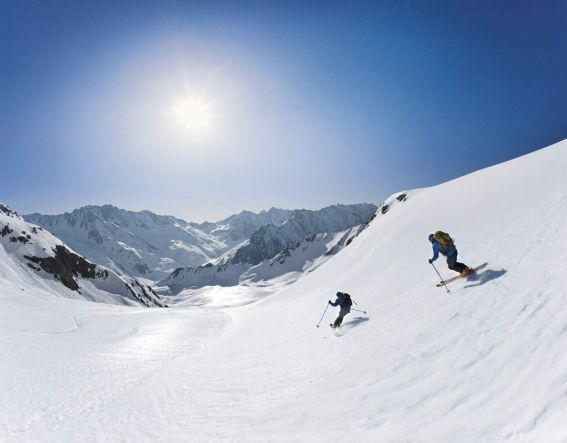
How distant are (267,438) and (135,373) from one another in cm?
1173

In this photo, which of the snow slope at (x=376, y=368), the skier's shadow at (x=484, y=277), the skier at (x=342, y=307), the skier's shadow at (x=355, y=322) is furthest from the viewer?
the skier at (x=342, y=307)

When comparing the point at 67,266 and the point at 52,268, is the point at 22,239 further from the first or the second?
the point at 52,268

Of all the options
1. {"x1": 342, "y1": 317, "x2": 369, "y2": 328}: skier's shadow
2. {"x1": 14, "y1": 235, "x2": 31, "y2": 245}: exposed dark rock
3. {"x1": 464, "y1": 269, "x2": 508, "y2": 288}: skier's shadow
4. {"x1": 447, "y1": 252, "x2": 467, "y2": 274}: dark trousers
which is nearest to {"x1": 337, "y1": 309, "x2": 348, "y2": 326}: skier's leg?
{"x1": 342, "y1": 317, "x2": 369, "y2": 328}: skier's shadow

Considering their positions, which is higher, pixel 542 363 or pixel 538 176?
pixel 538 176

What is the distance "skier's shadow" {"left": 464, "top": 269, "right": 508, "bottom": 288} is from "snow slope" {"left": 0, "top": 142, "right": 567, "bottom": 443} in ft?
0.34

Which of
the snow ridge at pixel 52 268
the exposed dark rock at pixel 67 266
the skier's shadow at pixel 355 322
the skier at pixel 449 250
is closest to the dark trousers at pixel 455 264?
the skier at pixel 449 250

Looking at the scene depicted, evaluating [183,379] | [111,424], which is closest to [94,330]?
[183,379]

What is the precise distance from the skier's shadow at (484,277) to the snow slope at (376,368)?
0.34 ft

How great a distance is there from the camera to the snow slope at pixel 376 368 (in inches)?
287

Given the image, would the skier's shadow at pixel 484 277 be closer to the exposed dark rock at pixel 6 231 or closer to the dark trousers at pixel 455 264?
the dark trousers at pixel 455 264

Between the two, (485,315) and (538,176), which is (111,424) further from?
(538,176)

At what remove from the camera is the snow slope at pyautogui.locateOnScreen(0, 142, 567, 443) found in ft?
23.9

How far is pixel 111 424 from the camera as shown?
1172 centimetres

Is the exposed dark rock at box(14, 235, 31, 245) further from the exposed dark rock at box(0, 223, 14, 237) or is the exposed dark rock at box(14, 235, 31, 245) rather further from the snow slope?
the snow slope
